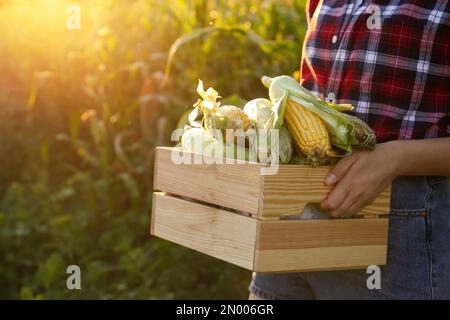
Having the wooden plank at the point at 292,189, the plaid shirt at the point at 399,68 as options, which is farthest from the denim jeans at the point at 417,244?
the wooden plank at the point at 292,189

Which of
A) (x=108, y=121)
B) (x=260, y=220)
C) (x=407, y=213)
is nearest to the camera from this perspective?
(x=260, y=220)

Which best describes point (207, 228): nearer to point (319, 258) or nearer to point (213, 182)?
point (213, 182)

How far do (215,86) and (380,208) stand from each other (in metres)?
1.98

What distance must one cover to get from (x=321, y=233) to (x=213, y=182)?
262 mm

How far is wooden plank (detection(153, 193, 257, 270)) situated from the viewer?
1.64 meters

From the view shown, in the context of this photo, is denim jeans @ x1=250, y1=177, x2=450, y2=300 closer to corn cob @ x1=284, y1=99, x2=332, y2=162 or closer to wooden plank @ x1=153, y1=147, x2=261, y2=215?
corn cob @ x1=284, y1=99, x2=332, y2=162

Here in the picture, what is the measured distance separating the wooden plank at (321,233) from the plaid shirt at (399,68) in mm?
212

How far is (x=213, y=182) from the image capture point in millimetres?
1720

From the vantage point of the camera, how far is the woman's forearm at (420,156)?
1.70m

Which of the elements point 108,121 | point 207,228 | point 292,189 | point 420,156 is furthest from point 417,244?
point 108,121

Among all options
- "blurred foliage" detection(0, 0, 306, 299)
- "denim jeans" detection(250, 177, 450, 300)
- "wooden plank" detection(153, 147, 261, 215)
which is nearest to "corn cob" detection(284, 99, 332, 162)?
"wooden plank" detection(153, 147, 261, 215)

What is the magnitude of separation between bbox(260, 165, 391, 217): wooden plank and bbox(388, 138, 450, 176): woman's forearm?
16 cm
